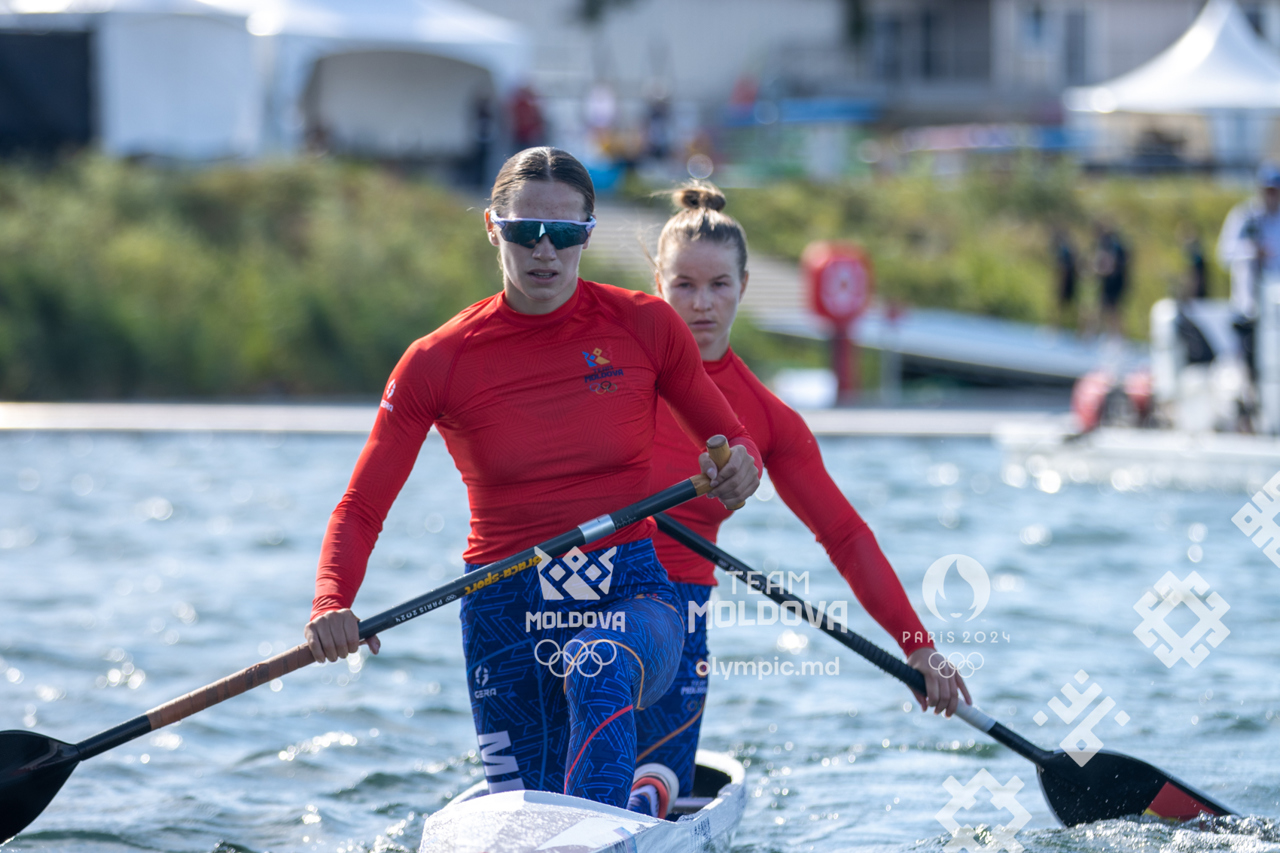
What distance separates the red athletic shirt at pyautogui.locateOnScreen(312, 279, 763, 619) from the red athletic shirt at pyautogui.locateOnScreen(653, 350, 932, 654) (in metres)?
0.42

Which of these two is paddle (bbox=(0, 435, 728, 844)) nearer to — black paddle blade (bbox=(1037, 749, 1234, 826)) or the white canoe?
the white canoe

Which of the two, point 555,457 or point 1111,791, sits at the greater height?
point 555,457

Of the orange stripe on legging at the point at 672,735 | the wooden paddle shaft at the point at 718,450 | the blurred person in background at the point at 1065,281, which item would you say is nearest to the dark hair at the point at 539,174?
the wooden paddle shaft at the point at 718,450

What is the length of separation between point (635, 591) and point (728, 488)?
38 centimetres

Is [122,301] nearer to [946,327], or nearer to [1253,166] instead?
[946,327]

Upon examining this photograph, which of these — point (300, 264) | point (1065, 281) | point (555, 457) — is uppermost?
point (555, 457)

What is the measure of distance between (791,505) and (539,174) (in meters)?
1.19

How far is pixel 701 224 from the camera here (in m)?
4.46

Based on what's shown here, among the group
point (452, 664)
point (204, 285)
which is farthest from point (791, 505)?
point (204, 285)

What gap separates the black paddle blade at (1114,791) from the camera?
15.0 feet

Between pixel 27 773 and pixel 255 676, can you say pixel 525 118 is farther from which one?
pixel 255 676

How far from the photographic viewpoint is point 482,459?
3770mm

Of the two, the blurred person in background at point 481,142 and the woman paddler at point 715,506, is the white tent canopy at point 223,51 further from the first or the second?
the woman paddler at point 715,506

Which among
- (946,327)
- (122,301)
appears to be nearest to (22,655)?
(122,301)
